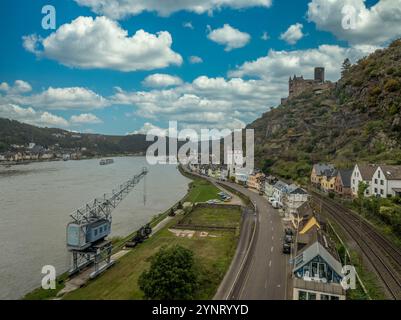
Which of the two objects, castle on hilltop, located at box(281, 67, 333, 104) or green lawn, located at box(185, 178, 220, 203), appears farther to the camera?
castle on hilltop, located at box(281, 67, 333, 104)

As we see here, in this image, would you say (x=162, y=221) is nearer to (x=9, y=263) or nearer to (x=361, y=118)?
(x=9, y=263)

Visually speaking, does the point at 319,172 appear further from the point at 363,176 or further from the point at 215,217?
the point at 215,217

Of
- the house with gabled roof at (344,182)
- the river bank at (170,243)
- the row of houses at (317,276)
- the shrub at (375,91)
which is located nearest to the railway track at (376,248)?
the row of houses at (317,276)

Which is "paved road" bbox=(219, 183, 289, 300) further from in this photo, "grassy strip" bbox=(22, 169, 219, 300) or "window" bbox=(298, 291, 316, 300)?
"grassy strip" bbox=(22, 169, 219, 300)

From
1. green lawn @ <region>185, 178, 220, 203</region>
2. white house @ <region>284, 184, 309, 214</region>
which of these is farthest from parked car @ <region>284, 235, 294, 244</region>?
green lawn @ <region>185, 178, 220, 203</region>

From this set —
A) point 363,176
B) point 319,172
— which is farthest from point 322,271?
point 319,172
